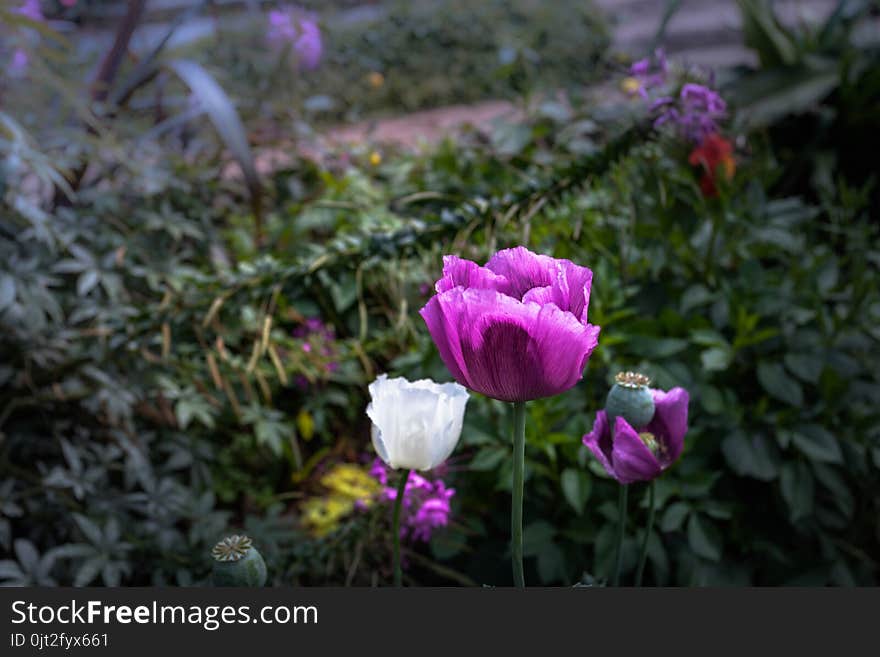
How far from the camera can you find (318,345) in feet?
4.45

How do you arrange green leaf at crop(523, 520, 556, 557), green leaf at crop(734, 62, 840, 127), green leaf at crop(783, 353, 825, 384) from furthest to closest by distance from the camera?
1. green leaf at crop(734, 62, 840, 127)
2. green leaf at crop(783, 353, 825, 384)
3. green leaf at crop(523, 520, 556, 557)

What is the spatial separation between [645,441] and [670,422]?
2 centimetres

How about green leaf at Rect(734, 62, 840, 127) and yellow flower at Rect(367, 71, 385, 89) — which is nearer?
green leaf at Rect(734, 62, 840, 127)

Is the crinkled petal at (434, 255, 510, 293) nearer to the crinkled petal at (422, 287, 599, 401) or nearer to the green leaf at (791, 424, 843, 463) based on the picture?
the crinkled petal at (422, 287, 599, 401)

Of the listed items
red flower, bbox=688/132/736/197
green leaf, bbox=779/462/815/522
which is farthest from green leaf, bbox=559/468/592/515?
red flower, bbox=688/132/736/197

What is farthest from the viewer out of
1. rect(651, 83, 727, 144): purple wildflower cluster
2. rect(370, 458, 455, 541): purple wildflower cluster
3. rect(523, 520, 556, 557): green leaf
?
rect(523, 520, 556, 557): green leaf

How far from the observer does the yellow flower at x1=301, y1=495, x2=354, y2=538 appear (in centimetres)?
120

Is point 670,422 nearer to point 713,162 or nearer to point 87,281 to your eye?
point 713,162

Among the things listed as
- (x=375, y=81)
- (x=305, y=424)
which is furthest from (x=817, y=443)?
(x=375, y=81)

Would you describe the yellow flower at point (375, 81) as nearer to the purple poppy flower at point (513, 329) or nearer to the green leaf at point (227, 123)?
the green leaf at point (227, 123)

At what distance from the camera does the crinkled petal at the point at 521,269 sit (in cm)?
40

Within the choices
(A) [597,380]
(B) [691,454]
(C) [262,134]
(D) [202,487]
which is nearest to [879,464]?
(B) [691,454]

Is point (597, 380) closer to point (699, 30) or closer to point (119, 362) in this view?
point (119, 362)

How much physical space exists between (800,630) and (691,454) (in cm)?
71
